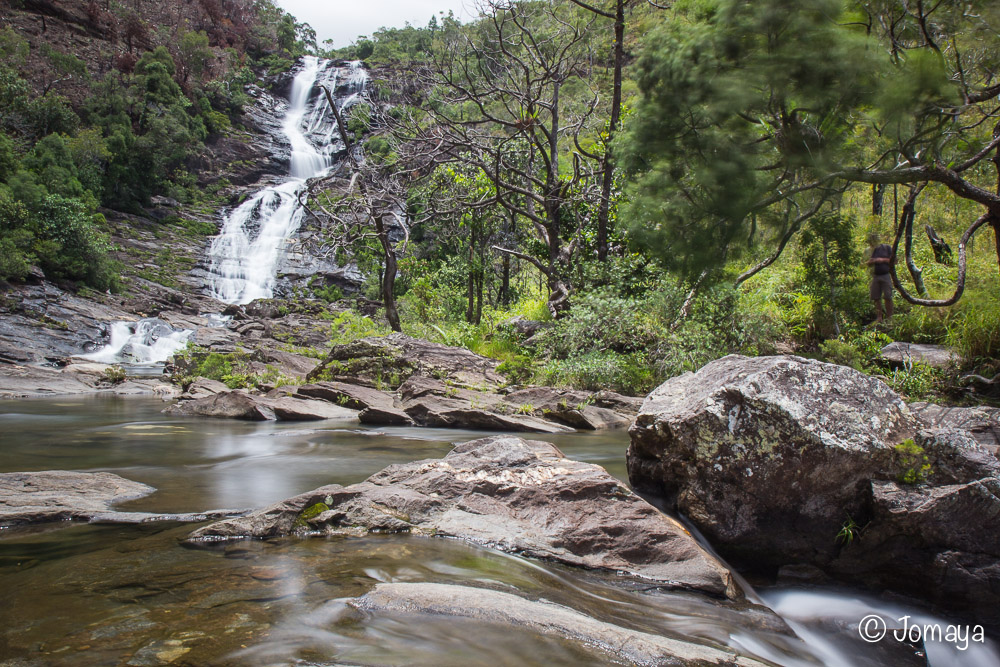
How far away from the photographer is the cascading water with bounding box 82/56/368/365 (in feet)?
64.0

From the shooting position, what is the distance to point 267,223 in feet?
99.9

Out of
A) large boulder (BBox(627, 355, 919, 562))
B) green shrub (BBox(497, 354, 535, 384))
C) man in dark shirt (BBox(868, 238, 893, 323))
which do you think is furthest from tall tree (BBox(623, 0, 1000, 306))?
green shrub (BBox(497, 354, 535, 384))

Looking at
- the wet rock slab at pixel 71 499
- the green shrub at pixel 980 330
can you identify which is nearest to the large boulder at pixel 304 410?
the wet rock slab at pixel 71 499

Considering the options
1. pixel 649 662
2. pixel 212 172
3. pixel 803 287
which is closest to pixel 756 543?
pixel 649 662

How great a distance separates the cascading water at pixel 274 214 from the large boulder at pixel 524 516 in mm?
18751

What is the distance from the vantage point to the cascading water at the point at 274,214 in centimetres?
2756

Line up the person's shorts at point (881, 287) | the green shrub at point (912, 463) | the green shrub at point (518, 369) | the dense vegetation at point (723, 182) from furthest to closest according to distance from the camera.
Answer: the green shrub at point (518, 369) → the person's shorts at point (881, 287) → the dense vegetation at point (723, 182) → the green shrub at point (912, 463)

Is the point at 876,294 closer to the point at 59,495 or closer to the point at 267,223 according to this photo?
the point at 59,495

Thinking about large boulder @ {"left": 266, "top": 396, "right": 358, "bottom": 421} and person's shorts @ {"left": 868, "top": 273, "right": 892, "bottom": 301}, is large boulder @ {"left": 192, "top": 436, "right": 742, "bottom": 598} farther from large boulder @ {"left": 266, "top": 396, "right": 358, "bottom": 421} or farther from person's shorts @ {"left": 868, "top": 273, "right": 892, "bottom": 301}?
person's shorts @ {"left": 868, "top": 273, "right": 892, "bottom": 301}

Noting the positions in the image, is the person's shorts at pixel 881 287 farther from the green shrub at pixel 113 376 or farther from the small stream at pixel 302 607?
the green shrub at pixel 113 376

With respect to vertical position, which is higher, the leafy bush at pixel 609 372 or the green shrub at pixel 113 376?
the leafy bush at pixel 609 372

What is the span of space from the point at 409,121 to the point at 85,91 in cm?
3037

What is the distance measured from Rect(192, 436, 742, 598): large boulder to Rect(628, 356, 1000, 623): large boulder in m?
0.44

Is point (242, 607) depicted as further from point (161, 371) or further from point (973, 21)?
point (161, 371)
